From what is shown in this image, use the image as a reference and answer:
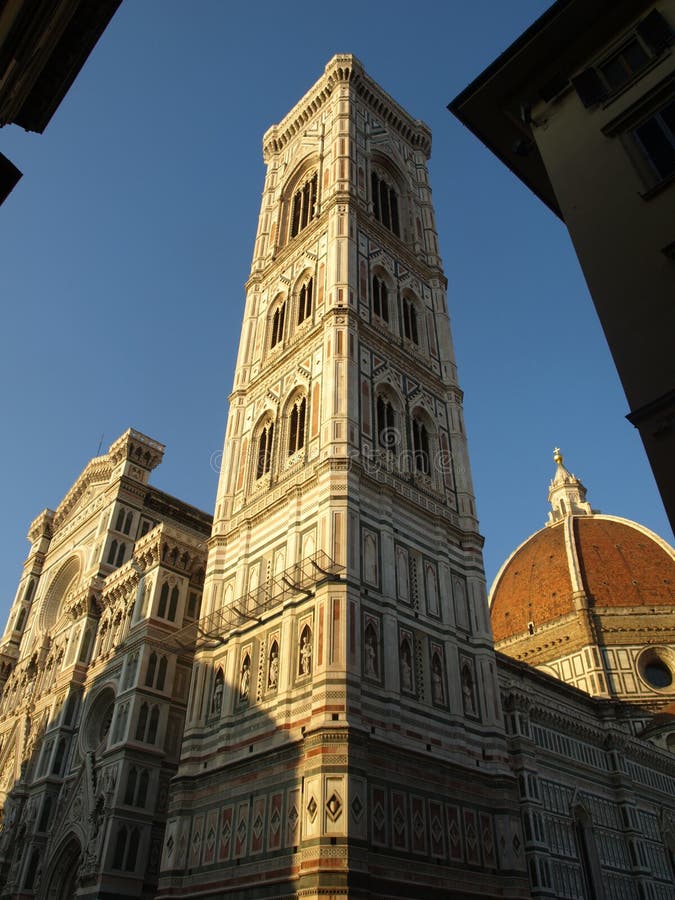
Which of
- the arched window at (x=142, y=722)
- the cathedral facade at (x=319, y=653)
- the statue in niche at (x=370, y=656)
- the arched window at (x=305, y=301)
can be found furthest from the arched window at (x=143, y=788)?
the arched window at (x=305, y=301)

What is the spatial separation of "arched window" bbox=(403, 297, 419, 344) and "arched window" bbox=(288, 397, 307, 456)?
626 centimetres

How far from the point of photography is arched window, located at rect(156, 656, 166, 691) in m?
27.0

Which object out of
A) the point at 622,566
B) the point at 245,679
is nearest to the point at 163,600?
the point at 245,679

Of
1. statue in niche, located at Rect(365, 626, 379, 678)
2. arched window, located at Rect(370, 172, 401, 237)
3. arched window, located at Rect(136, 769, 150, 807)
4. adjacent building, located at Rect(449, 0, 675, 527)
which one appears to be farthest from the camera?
arched window, located at Rect(370, 172, 401, 237)

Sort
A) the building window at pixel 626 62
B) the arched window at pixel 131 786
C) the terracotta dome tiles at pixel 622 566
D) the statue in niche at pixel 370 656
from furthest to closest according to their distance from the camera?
the terracotta dome tiles at pixel 622 566 → the arched window at pixel 131 786 → the statue in niche at pixel 370 656 → the building window at pixel 626 62

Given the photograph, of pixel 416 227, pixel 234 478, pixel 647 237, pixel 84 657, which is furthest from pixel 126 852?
pixel 416 227

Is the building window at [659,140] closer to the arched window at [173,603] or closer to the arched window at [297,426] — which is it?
the arched window at [297,426]

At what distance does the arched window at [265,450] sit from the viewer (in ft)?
91.1

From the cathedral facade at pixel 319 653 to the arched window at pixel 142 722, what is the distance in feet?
0.58

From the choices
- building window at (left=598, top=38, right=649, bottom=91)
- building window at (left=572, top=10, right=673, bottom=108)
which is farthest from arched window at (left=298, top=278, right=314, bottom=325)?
building window at (left=598, top=38, right=649, bottom=91)

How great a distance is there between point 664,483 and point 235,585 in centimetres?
1716

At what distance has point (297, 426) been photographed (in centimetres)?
2727

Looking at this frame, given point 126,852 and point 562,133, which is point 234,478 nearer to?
point 126,852

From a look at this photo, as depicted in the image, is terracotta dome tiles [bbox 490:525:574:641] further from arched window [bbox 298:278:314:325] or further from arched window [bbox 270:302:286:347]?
arched window [bbox 298:278:314:325]
